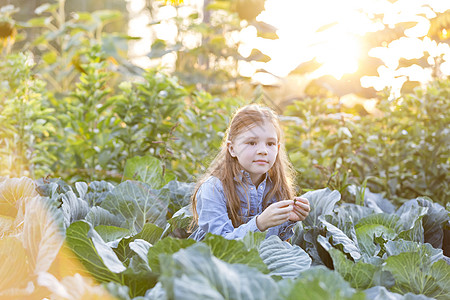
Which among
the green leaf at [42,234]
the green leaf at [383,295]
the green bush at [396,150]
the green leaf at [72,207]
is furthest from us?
the green bush at [396,150]

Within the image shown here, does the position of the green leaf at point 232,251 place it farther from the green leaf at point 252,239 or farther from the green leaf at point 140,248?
the green leaf at point 140,248

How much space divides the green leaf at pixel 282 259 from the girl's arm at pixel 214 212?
0.23 metres

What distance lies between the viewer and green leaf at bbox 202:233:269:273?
1.12 meters

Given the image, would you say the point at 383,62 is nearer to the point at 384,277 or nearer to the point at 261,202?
the point at 261,202

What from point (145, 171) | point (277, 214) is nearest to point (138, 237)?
point (277, 214)

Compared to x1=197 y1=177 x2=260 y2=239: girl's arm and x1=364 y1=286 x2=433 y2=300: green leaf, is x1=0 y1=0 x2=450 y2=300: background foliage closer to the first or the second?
x1=364 y1=286 x2=433 y2=300: green leaf

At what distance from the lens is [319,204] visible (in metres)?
1.95

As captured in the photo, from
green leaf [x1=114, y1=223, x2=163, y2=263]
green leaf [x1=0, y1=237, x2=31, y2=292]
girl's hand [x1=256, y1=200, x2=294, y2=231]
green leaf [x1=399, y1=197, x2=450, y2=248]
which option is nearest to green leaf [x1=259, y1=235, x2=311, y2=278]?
girl's hand [x1=256, y1=200, x2=294, y2=231]

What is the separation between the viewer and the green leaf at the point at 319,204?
1882 mm

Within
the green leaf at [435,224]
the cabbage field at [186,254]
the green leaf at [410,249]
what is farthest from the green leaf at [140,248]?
the green leaf at [435,224]

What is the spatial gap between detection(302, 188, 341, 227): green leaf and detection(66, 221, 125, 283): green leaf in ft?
3.05

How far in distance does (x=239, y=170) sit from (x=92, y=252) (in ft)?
2.45

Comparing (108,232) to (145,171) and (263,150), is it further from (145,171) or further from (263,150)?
(145,171)

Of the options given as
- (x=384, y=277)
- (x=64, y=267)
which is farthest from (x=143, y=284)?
(x=384, y=277)
